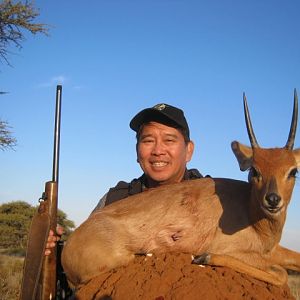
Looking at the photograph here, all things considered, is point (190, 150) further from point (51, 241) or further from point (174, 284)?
point (174, 284)

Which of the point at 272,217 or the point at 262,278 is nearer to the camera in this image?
the point at 262,278

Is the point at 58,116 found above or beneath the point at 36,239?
above

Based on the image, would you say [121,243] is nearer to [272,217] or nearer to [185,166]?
[272,217]

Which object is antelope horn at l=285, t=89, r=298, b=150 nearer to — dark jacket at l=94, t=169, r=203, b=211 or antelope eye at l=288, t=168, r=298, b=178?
antelope eye at l=288, t=168, r=298, b=178

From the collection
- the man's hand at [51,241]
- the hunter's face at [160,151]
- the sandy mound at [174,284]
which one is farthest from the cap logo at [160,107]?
the sandy mound at [174,284]

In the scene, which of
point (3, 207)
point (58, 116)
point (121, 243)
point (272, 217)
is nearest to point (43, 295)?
point (121, 243)

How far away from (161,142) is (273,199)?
2.26 m

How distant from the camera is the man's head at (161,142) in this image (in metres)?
6.96

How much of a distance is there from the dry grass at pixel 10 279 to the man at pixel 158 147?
19.5 ft

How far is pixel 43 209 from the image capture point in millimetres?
6504

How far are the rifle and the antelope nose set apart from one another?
284 centimetres

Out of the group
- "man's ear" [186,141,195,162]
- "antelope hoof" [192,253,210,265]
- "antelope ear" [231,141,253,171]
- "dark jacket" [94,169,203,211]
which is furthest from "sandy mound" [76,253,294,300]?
"man's ear" [186,141,195,162]

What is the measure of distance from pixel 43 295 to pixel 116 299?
2212mm

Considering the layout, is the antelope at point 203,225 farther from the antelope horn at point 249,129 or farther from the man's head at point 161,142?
the man's head at point 161,142
